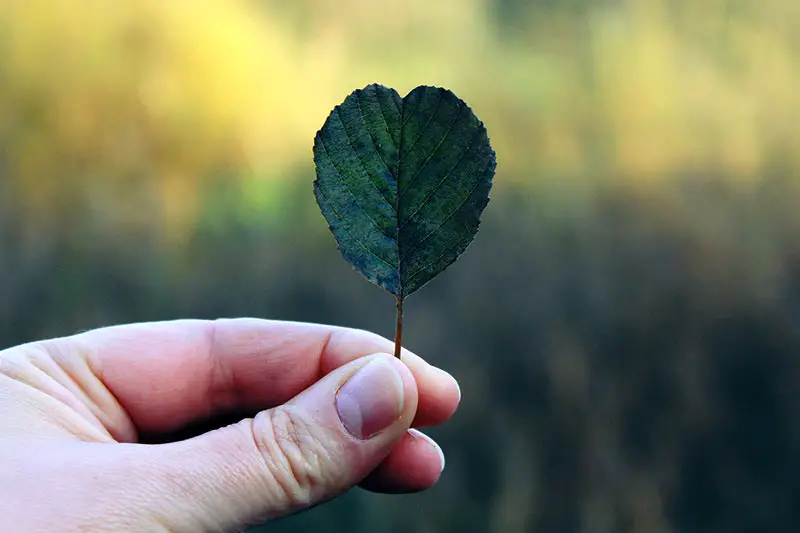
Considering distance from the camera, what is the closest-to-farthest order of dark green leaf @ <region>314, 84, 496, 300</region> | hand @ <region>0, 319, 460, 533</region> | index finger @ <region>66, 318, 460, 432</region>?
hand @ <region>0, 319, 460, 533</region>
dark green leaf @ <region>314, 84, 496, 300</region>
index finger @ <region>66, 318, 460, 432</region>

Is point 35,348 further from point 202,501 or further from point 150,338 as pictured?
point 202,501

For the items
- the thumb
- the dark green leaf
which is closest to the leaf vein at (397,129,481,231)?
the dark green leaf

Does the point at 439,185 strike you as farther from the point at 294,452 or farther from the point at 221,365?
the point at 221,365

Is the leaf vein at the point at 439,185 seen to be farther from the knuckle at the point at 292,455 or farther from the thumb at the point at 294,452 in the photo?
the knuckle at the point at 292,455

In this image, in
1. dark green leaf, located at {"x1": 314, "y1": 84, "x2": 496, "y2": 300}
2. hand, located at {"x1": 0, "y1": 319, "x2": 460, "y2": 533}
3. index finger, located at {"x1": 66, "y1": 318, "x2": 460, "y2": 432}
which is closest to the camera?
hand, located at {"x1": 0, "y1": 319, "x2": 460, "y2": 533}

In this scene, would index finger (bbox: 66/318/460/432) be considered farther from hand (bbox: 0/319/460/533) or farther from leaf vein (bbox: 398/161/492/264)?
leaf vein (bbox: 398/161/492/264)

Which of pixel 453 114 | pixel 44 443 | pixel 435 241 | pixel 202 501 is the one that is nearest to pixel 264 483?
pixel 202 501

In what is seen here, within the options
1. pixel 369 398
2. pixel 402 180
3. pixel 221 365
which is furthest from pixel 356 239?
pixel 221 365
